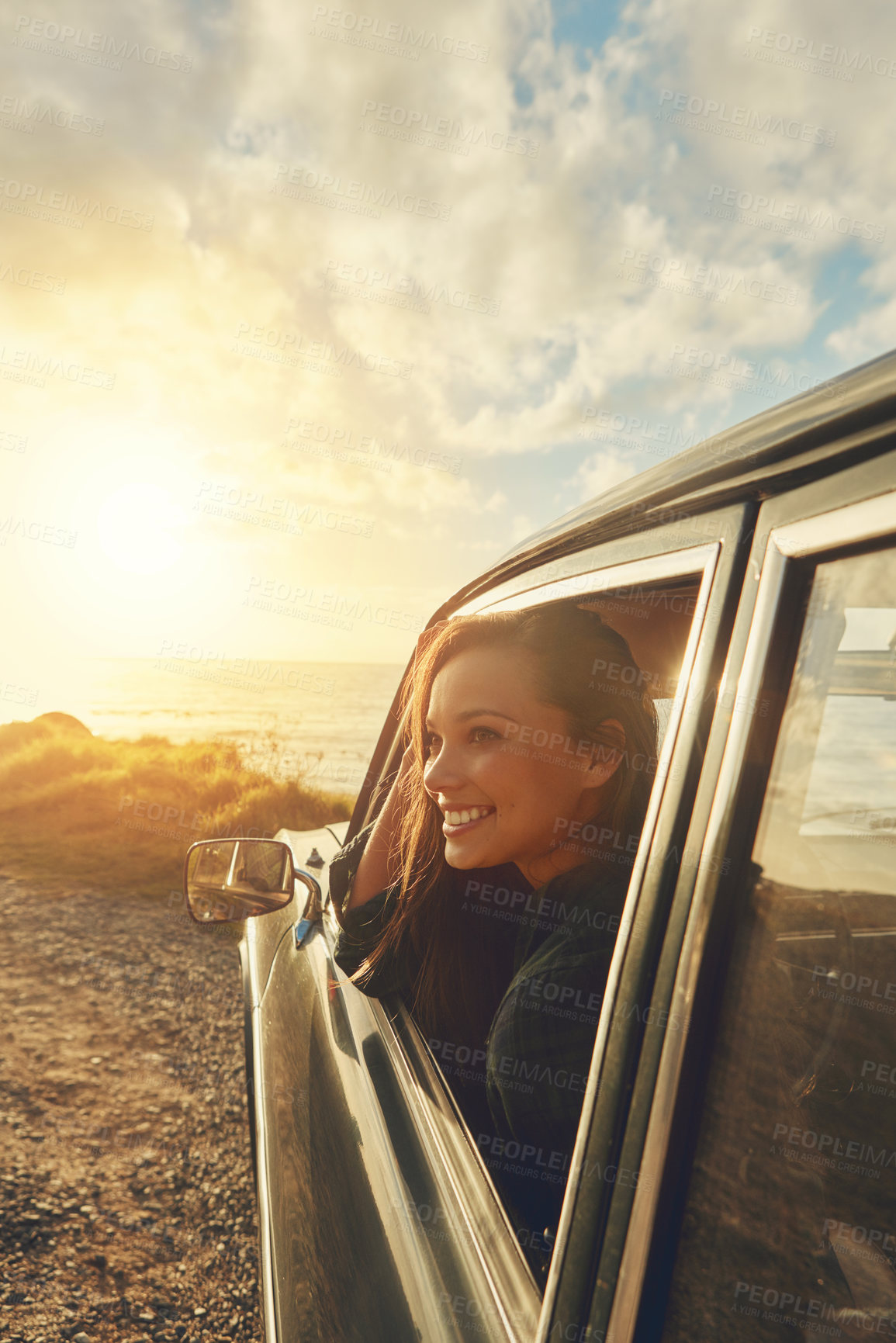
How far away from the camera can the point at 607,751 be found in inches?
63.7

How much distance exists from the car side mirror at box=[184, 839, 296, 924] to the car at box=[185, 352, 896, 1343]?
1.22m

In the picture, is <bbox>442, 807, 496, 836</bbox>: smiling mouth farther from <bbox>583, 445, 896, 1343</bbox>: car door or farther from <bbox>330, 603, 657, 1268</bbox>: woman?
<bbox>583, 445, 896, 1343</bbox>: car door

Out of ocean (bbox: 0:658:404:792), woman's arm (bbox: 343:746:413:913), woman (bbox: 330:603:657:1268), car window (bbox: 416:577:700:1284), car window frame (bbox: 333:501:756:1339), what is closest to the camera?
car window frame (bbox: 333:501:756:1339)

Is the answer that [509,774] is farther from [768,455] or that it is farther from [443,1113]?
[768,455]

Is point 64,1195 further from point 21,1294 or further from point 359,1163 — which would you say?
point 359,1163

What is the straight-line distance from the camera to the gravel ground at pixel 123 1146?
8.15ft

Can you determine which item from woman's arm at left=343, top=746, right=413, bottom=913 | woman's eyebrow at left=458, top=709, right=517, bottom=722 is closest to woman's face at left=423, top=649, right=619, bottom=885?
woman's eyebrow at left=458, top=709, right=517, bottom=722

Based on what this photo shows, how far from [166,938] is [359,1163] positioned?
5.59 meters

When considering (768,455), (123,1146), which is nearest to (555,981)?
(768,455)

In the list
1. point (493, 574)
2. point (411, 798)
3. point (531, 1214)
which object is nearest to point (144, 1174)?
point (411, 798)

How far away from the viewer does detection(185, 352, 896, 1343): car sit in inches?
24.7

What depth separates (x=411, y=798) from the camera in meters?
2.09

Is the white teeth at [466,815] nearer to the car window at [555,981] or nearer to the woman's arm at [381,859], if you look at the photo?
the car window at [555,981]
